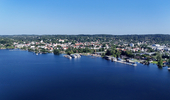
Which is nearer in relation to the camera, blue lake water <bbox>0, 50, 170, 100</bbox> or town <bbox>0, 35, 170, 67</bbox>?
blue lake water <bbox>0, 50, 170, 100</bbox>

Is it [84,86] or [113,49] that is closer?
[84,86]

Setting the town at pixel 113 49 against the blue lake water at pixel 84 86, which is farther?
the town at pixel 113 49

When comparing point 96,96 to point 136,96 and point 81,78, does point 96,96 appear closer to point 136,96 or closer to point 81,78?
point 136,96

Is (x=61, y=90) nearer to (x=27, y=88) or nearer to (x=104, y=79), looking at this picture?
(x=27, y=88)

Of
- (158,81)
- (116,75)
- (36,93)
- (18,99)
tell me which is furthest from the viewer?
(116,75)

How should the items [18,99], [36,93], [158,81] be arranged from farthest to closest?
[158,81]
[36,93]
[18,99]

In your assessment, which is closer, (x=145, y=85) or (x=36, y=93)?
(x=36, y=93)

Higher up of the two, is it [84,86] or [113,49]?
[113,49]

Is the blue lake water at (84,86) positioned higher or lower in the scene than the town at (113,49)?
lower

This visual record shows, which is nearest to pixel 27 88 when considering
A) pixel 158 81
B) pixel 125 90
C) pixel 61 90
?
pixel 61 90

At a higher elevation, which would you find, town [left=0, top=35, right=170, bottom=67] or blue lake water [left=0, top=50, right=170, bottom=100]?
town [left=0, top=35, right=170, bottom=67]
